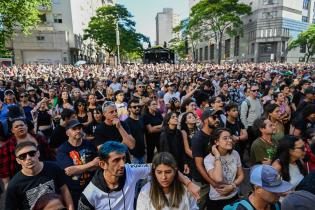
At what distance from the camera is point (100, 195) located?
2479 mm

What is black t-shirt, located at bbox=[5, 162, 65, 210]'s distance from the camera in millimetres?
2559

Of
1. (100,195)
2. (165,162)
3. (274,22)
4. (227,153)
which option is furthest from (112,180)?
(274,22)

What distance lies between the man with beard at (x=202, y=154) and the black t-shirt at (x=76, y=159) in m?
1.33

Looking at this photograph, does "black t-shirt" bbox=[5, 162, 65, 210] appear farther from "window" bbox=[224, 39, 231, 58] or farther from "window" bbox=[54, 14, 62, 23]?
"window" bbox=[224, 39, 231, 58]

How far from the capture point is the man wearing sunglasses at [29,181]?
2.56 metres

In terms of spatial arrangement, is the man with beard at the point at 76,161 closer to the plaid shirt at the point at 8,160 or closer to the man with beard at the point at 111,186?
the man with beard at the point at 111,186

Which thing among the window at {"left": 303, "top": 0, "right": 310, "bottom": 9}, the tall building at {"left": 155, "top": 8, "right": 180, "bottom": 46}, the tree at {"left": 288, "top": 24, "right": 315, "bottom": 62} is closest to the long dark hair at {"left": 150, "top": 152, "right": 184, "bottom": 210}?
the tree at {"left": 288, "top": 24, "right": 315, "bottom": 62}

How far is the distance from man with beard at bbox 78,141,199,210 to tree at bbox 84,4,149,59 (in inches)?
1711

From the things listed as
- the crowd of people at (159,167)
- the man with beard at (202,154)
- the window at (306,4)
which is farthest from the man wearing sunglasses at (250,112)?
the window at (306,4)

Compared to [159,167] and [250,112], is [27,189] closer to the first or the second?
[159,167]

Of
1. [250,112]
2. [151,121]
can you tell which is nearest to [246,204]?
[151,121]

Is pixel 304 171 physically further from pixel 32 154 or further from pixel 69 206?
pixel 32 154

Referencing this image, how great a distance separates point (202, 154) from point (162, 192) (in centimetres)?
115

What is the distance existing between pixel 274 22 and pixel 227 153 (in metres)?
55.5
